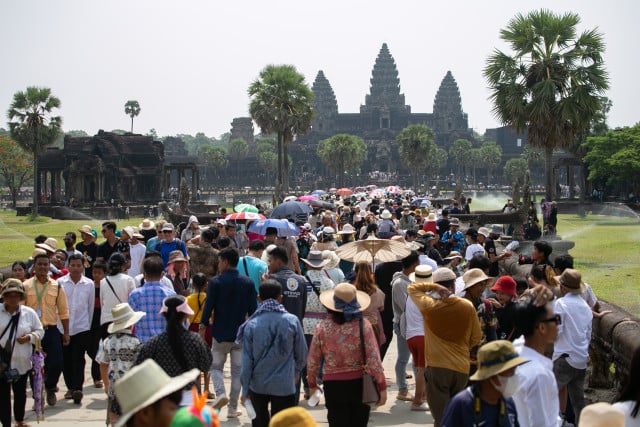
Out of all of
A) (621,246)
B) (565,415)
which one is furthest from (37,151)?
(565,415)

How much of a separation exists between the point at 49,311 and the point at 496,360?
584 centimetres

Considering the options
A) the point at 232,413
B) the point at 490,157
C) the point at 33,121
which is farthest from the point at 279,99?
the point at 490,157

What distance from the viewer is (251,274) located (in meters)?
9.70

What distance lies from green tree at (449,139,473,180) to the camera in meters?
119

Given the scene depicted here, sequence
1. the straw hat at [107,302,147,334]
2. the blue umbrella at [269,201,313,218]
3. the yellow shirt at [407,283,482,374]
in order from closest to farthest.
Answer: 1. the yellow shirt at [407,283,482,374]
2. the straw hat at [107,302,147,334]
3. the blue umbrella at [269,201,313,218]

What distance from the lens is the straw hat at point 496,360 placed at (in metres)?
4.71

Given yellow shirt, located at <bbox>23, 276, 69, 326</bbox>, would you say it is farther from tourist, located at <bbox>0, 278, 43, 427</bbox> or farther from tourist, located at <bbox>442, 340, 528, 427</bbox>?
tourist, located at <bbox>442, 340, 528, 427</bbox>

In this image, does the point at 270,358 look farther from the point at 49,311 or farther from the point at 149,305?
the point at 49,311

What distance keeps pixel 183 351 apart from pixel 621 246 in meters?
23.7

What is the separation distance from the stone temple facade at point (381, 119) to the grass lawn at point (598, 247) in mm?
82656

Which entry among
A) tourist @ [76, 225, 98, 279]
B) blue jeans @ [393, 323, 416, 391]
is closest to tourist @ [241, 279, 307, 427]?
blue jeans @ [393, 323, 416, 391]

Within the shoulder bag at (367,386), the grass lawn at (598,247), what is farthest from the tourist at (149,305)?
the grass lawn at (598,247)

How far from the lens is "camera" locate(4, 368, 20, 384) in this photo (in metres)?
8.09

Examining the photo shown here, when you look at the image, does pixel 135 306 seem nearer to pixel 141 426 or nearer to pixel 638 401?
pixel 141 426
